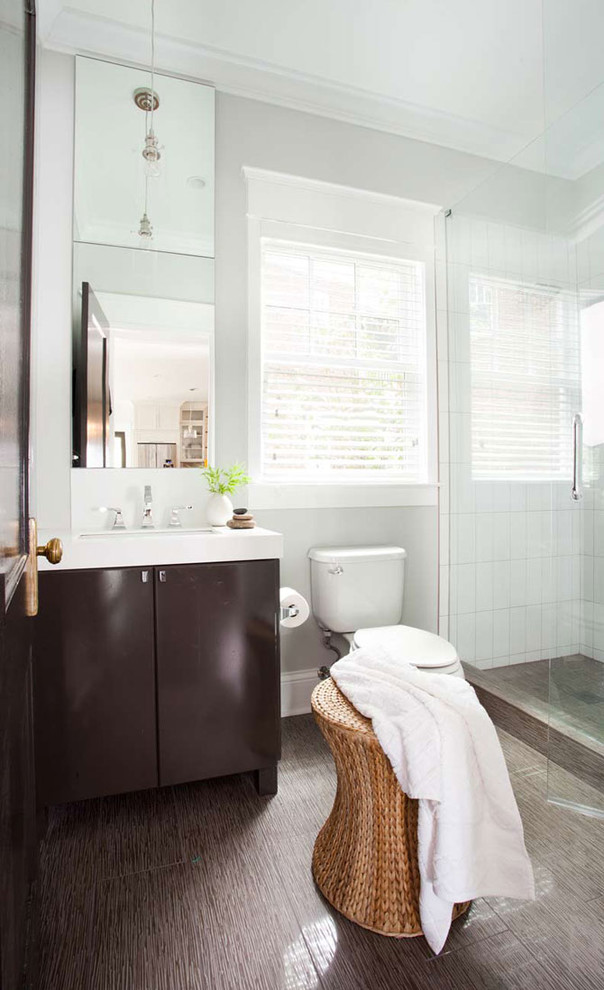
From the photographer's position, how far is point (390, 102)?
244cm

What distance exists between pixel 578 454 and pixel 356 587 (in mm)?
970

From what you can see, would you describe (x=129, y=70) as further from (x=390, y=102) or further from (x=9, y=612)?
(x=9, y=612)

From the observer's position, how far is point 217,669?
1732mm

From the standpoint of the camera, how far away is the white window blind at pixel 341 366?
240 cm

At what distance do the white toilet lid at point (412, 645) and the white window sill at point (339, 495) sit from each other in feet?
2.07

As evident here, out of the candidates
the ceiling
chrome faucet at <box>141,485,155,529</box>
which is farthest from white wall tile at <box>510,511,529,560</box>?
chrome faucet at <box>141,485,155,529</box>

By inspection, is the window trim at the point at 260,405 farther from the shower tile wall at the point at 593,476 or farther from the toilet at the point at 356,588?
the shower tile wall at the point at 593,476

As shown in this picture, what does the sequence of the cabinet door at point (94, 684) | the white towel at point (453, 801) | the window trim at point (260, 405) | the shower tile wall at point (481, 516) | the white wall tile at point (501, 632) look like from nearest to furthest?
the white towel at point (453, 801) < the cabinet door at point (94, 684) < the window trim at point (260, 405) < the shower tile wall at point (481, 516) < the white wall tile at point (501, 632)

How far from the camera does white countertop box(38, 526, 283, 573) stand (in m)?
1.59

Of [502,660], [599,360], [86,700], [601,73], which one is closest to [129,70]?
[601,73]

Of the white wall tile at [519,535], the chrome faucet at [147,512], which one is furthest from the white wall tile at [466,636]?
the chrome faucet at [147,512]

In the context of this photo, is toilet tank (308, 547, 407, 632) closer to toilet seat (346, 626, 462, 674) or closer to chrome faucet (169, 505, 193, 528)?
toilet seat (346, 626, 462, 674)

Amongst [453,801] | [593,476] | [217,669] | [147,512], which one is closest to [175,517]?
[147,512]

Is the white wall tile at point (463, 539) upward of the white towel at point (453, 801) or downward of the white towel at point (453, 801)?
upward
